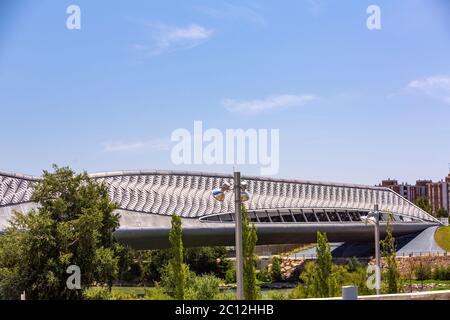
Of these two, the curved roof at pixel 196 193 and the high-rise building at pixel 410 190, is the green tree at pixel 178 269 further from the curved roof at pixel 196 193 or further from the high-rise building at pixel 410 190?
the high-rise building at pixel 410 190

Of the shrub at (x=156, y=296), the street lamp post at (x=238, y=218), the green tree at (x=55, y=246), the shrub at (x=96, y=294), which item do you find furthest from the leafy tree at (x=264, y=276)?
the street lamp post at (x=238, y=218)

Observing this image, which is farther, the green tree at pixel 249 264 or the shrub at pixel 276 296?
the shrub at pixel 276 296

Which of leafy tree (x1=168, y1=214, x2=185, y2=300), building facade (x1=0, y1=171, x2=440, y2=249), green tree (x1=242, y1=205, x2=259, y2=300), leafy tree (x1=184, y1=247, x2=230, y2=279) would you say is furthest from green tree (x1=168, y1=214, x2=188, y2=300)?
leafy tree (x1=184, y1=247, x2=230, y2=279)

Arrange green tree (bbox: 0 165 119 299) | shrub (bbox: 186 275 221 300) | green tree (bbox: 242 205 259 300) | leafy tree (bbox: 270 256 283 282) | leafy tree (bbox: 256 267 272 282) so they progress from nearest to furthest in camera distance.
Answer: green tree (bbox: 242 205 259 300) → green tree (bbox: 0 165 119 299) → shrub (bbox: 186 275 221 300) → leafy tree (bbox: 256 267 272 282) → leafy tree (bbox: 270 256 283 282)

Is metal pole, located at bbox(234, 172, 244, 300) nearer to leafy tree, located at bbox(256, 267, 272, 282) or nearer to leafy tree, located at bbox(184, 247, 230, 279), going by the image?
leafy tree, located at bbox(256, 267, 272, 282)

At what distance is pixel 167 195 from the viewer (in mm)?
38344

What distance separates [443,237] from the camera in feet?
149

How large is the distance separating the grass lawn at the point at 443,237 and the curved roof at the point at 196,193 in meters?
2.38

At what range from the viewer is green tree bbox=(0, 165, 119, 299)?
20.2 meters

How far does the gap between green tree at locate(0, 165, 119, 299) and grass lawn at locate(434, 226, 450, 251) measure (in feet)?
98.3

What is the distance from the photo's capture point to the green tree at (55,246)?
20.2m

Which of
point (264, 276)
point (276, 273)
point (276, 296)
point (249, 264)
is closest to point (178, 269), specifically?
point (249, 264)
